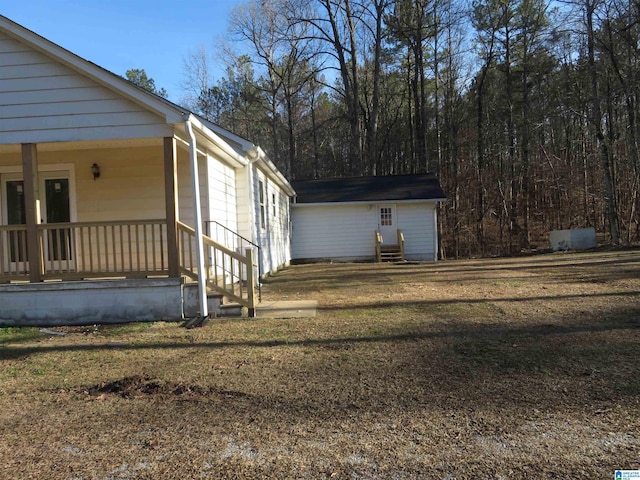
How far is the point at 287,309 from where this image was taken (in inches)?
284

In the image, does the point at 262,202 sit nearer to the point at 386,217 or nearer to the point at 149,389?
the point at 386,217

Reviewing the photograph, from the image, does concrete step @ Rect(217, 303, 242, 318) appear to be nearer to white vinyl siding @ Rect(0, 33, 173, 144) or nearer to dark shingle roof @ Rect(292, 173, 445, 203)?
white vinyl siding @ Rect(0, 33, 173, 144)

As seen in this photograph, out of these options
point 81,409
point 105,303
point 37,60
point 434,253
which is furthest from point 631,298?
point 434,253

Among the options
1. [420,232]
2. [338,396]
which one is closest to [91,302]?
[338,396]

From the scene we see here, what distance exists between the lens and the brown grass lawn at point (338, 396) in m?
2.62

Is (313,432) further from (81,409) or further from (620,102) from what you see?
(620,102)


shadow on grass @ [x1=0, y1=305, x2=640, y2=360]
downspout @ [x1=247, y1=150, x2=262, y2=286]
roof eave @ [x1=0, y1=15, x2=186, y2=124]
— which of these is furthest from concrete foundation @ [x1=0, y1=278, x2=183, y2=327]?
downspout @ [x1=247, y1=150, x2=262, y2=286]

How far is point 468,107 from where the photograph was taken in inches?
1180

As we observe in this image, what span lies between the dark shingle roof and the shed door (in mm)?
495

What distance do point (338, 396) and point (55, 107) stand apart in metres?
6.17

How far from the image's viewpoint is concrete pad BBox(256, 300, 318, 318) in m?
6.81

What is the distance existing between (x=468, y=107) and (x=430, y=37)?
6117 millimetres

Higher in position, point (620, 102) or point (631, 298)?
point (620, 102)

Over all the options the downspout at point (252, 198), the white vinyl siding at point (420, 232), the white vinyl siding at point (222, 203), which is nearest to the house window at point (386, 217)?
the white vinyl siding at point (420, 232)
